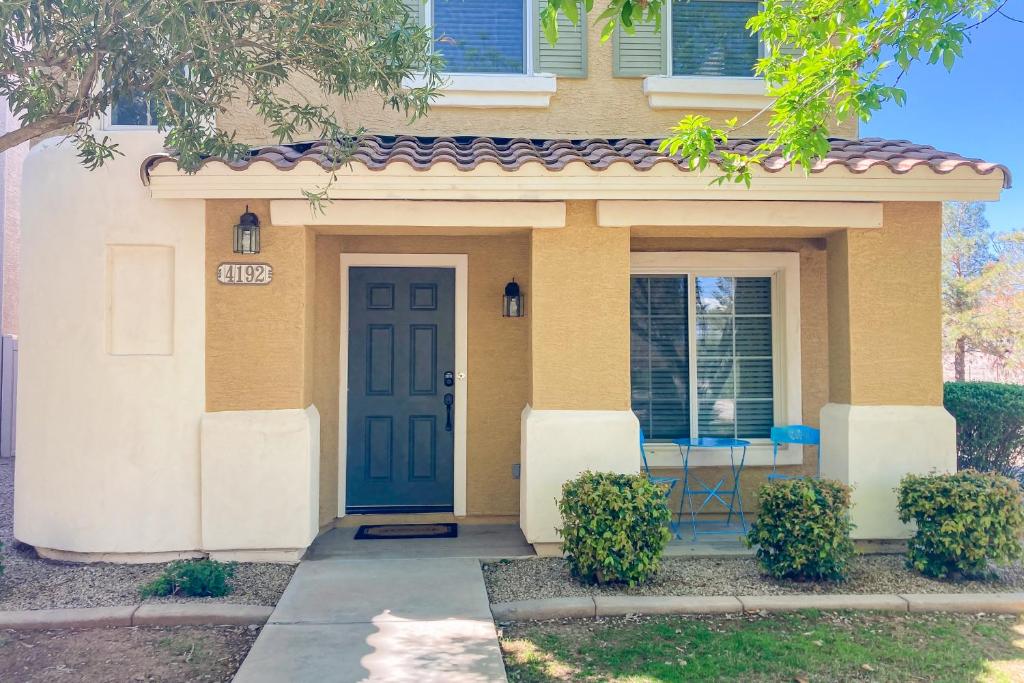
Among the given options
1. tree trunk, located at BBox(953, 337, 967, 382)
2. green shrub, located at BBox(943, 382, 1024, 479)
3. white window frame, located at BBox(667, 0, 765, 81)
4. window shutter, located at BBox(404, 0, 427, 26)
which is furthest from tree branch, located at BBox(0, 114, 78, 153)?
tree trunk, located at BBox(953, 337, 967, 382)

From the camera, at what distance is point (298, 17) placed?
5.16 m

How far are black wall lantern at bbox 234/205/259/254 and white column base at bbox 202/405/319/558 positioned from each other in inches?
52.4

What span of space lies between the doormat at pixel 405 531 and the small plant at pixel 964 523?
12.3 ft

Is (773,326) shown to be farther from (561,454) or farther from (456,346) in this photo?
(456,346)

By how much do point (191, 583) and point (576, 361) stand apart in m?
3.24

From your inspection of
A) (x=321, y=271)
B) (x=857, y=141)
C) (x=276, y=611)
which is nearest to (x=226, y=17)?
(x=321, y=271)

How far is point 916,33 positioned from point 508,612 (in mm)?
4605

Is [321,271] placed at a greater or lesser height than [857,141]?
lesser

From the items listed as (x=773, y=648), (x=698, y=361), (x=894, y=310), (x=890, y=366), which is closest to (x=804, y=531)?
(x=773, y=648)

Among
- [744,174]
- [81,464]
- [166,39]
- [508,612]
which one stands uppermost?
[166,39]

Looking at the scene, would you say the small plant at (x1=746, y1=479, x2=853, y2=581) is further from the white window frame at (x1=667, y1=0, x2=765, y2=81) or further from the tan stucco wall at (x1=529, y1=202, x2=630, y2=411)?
the white window frame at (x1=667, y1=0, x2=765, y2=81)

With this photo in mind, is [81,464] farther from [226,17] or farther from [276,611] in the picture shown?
[226,17]

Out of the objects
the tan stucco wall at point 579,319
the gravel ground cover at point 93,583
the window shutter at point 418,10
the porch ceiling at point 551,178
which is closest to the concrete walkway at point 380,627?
the gravel ground cover at point 93,583

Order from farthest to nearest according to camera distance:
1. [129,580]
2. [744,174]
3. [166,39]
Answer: [129,580]
[744,174]
[166,39]
